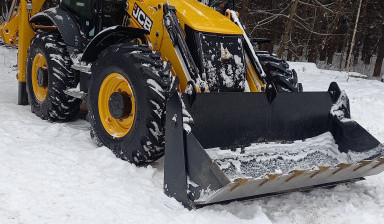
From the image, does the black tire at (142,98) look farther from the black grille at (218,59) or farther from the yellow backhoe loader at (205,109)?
the black grille at (218,59)

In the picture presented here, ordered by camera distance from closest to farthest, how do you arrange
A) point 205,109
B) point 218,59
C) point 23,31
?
1. point 205,109
2. point 218,59
3. point 23,31

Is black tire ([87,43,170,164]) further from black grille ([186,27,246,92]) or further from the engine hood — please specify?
the engine hood

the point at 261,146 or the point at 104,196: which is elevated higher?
the point at 261,146

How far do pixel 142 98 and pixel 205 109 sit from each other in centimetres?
60

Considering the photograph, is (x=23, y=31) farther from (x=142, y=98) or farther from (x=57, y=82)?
(x=142, y=98)

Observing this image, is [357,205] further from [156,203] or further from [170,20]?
[170,20]

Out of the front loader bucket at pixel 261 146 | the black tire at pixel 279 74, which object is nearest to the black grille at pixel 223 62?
the front loader bucket at pixel 261 146

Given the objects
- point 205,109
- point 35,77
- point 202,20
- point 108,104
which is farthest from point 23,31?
point 205,109

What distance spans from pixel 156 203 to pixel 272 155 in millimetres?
1323

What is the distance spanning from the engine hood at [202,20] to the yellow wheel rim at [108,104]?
91 cm

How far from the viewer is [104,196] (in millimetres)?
3320

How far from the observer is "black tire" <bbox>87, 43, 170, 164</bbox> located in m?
3.76

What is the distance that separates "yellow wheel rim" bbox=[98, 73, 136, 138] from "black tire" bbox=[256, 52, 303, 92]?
1.84 metres

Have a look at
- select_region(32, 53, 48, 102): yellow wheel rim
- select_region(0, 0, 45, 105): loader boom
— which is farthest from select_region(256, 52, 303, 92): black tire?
select_region(0, 0, 45, 105): loader boom
